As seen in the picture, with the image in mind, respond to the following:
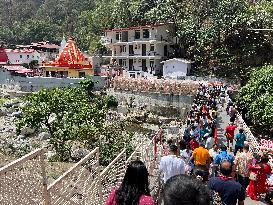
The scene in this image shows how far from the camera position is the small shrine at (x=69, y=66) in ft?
152

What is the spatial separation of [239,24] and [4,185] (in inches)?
1515

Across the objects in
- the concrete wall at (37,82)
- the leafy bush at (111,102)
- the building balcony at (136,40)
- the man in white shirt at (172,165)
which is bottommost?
the leafy bush at (111,102)

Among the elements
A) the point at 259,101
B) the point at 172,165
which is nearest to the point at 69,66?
the point at 259,101

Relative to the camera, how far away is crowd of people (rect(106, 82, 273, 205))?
284 centimetres

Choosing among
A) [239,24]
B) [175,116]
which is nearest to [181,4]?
[239,24]

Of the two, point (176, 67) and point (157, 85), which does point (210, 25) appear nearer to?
point (176, 67)

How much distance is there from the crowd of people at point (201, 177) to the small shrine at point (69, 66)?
105ft

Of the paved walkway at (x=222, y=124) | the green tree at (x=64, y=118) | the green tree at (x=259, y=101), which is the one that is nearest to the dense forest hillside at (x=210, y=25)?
the green tree at (x=259, y=101)

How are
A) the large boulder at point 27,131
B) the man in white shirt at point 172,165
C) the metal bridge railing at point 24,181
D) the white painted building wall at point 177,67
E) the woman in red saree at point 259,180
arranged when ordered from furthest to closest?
the white painted building wall at point 177,67
the large boulder at point 27,131
the woman in red saree at point 259,180
the man in white shirt at point 172,165
the metal bridge railing at point 24,181

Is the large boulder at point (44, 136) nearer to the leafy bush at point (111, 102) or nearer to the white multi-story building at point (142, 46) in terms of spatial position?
the leafy bush at point (111, 102)

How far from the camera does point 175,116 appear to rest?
32.9m

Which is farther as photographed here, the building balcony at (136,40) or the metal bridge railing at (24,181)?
the building balcony at (136,40)

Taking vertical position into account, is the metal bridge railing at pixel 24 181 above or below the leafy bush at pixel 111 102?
above

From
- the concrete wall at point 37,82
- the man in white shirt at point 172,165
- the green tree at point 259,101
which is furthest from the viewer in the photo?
the concrete wall at point 37,82
